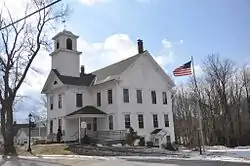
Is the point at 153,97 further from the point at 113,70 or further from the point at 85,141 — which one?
the point at 85,141

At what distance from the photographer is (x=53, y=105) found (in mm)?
36625

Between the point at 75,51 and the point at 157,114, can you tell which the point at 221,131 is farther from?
the point at 75,51

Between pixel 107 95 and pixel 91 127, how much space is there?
13.6 feet

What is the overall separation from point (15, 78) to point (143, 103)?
13316 millimetres

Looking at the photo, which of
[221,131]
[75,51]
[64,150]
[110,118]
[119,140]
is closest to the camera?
[64,150]

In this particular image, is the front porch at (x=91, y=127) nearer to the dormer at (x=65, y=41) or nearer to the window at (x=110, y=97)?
the window at (x=110, y=97)

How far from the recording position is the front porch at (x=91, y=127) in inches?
1191

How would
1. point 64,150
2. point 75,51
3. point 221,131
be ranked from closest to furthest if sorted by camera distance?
1. point 64,150
2. point 75,51
3. point 221,131

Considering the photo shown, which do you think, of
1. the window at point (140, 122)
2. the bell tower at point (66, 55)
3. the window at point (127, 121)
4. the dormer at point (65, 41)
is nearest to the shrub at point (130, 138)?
the window at point (127, 121)

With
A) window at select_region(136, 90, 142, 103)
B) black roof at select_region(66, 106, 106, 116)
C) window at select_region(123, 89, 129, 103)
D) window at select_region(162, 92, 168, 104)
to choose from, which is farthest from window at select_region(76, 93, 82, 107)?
window at select_region(162, 92, 168, 104)

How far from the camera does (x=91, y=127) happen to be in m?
33.9

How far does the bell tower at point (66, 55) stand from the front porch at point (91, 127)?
582 centimetres

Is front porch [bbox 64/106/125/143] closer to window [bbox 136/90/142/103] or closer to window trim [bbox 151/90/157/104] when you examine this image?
window [bbox 136/90/142/103]

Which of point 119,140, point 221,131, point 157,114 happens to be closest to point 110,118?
point 119,140
